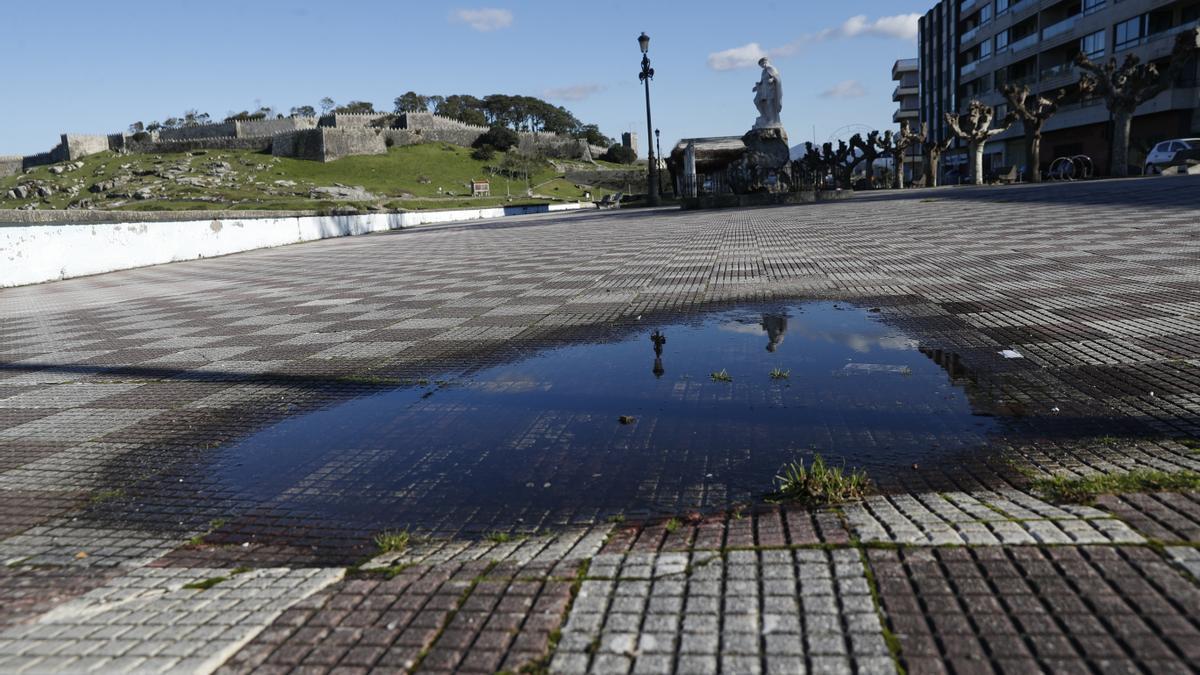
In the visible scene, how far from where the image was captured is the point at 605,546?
2.50 m

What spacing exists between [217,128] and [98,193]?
27.8 m

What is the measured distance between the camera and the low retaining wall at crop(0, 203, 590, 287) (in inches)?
643

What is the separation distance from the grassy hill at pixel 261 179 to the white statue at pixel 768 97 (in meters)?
49.7

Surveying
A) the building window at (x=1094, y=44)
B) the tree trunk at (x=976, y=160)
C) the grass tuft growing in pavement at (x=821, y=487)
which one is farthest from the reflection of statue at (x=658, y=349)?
the building window at (x=1094, y=44)

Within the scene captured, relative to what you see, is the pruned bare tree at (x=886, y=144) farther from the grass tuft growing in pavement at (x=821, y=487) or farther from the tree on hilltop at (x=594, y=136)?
the tree on hilltop at (x=594, y=136)

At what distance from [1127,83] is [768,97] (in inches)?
634

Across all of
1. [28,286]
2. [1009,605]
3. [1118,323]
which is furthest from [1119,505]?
[28,286]

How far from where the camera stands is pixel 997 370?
4672 mm

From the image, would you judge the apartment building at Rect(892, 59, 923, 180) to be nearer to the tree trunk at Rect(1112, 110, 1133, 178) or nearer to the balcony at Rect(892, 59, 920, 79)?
the balcony at Rect(892, 59, 920, 79)

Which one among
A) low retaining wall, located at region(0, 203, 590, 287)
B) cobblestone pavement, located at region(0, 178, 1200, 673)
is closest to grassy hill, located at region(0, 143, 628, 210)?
low retaining wall, located at region(0, 203, 590, 287)

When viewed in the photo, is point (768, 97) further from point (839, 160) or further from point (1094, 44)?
point (1094, 44)

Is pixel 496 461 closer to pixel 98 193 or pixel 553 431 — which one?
pixel 553 431

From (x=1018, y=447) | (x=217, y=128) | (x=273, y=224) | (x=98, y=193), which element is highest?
(x=217, y=128)

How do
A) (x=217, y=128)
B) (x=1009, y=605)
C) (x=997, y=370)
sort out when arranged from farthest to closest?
(x=217, y=128) < (x=997, y=370) < (x=1009, y=605)
